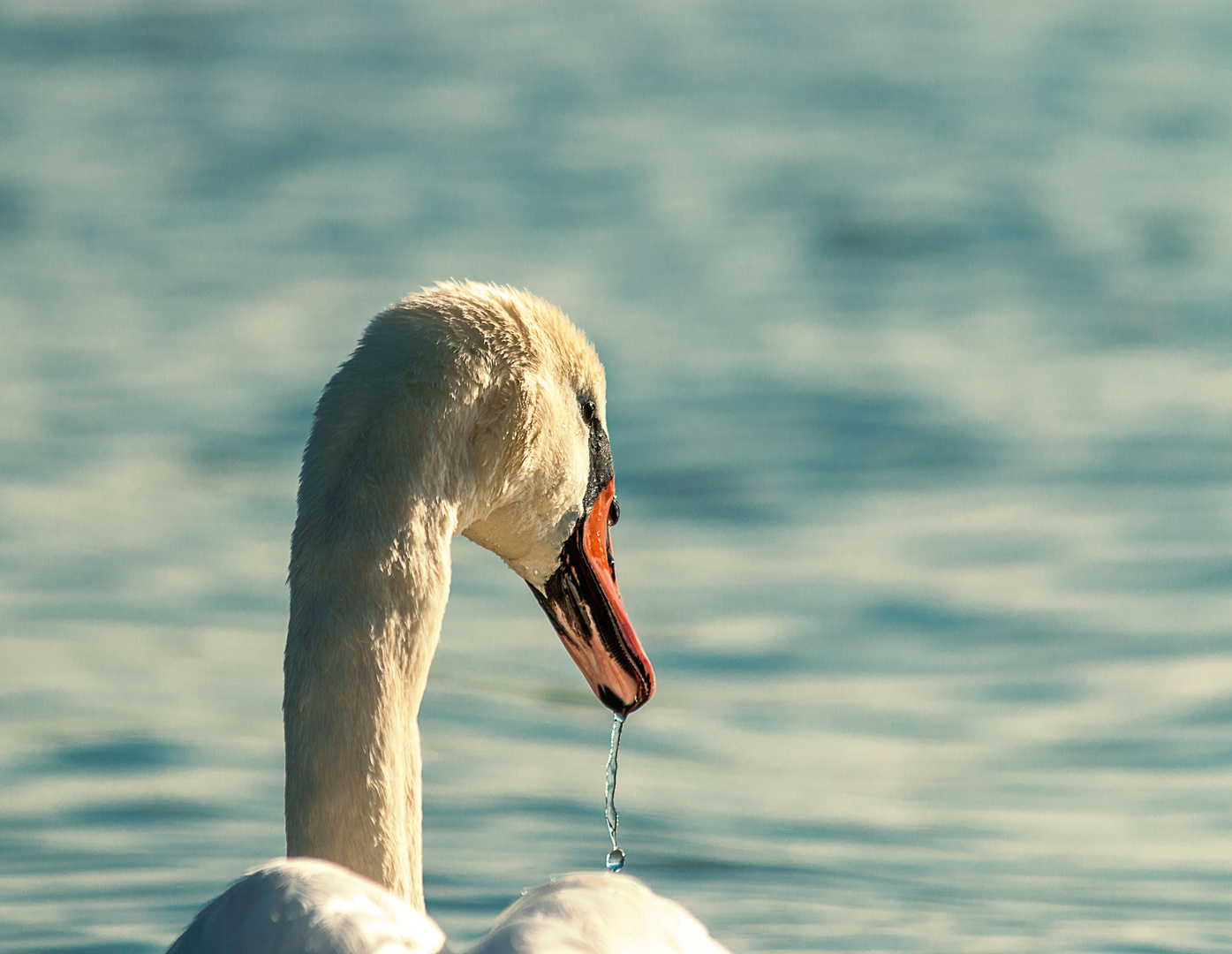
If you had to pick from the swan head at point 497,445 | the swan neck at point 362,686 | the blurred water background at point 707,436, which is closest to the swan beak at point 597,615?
the swan head at point 497,445

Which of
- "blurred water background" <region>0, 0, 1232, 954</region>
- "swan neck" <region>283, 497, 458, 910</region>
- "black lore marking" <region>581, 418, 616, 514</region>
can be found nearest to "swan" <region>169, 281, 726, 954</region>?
"swan neck" <region>283, 497, 458, 910</region>

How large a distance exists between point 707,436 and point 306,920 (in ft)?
31.2

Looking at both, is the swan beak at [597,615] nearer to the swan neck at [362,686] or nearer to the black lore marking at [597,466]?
the black lore marking at [597,466]

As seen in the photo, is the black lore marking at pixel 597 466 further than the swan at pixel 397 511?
Yes

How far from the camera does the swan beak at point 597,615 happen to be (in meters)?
5.22

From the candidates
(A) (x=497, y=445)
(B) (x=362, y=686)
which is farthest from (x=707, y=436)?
(B) (x=362, y=686)

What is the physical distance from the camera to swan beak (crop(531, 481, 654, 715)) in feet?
17.1

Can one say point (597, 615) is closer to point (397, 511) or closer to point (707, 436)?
point (397, 511)

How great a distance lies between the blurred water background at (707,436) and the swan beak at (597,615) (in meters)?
1.57

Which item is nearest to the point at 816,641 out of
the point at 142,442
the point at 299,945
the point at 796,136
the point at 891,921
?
the point at 891,921

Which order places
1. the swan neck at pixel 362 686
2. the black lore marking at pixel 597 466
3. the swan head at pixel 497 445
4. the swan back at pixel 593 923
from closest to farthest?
1. the swan back at pixel 593 923
2. the swan neck at pixel 362 686
3. the swan head at pixel 497 445
4. the black lore marking at pixel 597 466

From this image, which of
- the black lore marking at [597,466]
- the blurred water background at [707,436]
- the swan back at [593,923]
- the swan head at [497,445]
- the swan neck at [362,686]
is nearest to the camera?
the swan back at [593,923]

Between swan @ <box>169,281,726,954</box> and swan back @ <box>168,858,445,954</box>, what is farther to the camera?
swan @ <box>169,281,726,954</box>

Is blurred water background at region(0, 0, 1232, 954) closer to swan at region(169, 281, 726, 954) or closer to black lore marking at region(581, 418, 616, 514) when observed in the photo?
black lore marking at region(581, 418, 616, 514)
